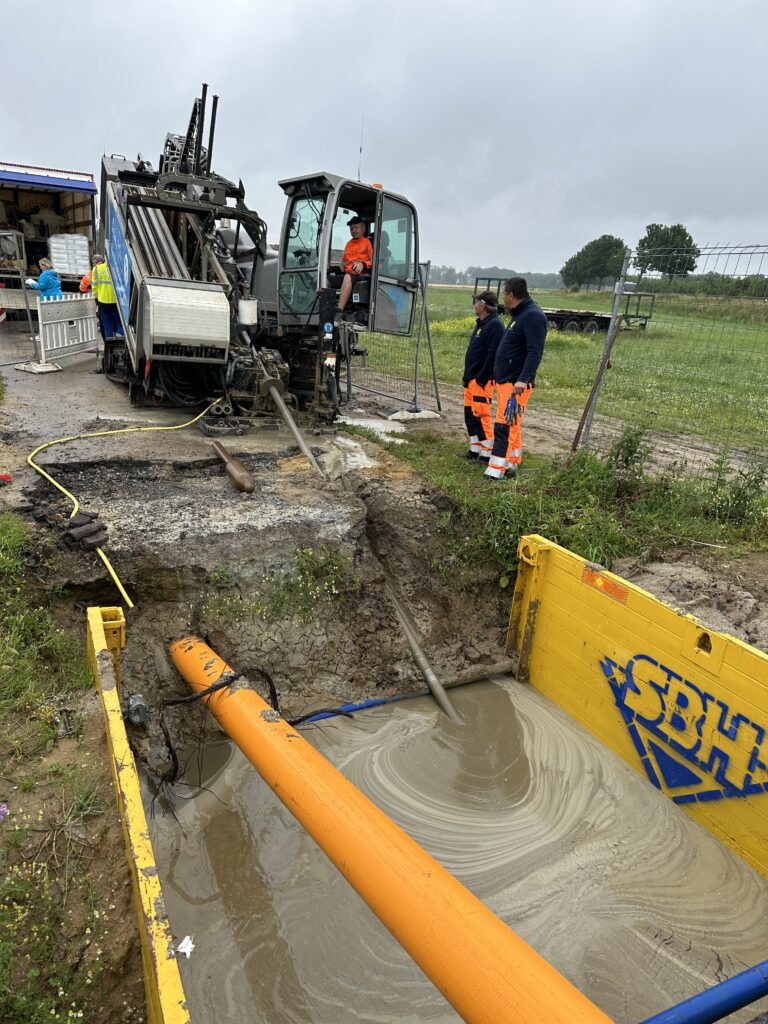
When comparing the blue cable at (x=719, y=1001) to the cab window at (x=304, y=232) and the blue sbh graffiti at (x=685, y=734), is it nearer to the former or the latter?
the blue sbh graffiti at (x=685, y=734)

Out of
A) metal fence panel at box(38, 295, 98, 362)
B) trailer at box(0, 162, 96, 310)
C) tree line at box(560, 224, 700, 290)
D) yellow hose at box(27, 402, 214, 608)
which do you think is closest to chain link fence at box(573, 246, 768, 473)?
tree line at box(560, 224, 700, 290)

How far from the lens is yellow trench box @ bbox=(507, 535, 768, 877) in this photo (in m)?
3.31

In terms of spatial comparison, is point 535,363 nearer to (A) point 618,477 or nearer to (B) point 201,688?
(A) point 618,477

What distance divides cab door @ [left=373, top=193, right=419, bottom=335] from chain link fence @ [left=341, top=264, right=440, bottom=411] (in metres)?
0.19

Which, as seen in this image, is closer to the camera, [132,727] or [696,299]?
[132,727]

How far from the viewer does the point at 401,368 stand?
1387 centimetres

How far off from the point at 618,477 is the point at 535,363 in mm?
1223

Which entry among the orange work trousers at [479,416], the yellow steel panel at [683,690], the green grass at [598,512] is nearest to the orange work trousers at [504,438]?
the green grass at [598,512]

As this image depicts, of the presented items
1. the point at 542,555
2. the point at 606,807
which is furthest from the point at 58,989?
the point at 542,555

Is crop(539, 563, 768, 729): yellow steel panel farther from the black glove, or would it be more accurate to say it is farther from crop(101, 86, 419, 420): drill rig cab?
crop(101, 86, 419, 420): drill rig cab

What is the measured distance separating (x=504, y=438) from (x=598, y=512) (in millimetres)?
1096

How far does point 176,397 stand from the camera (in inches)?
295

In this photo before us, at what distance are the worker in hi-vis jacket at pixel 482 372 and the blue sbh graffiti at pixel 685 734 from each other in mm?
2894

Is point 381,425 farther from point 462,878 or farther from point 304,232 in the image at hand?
point 462,878
